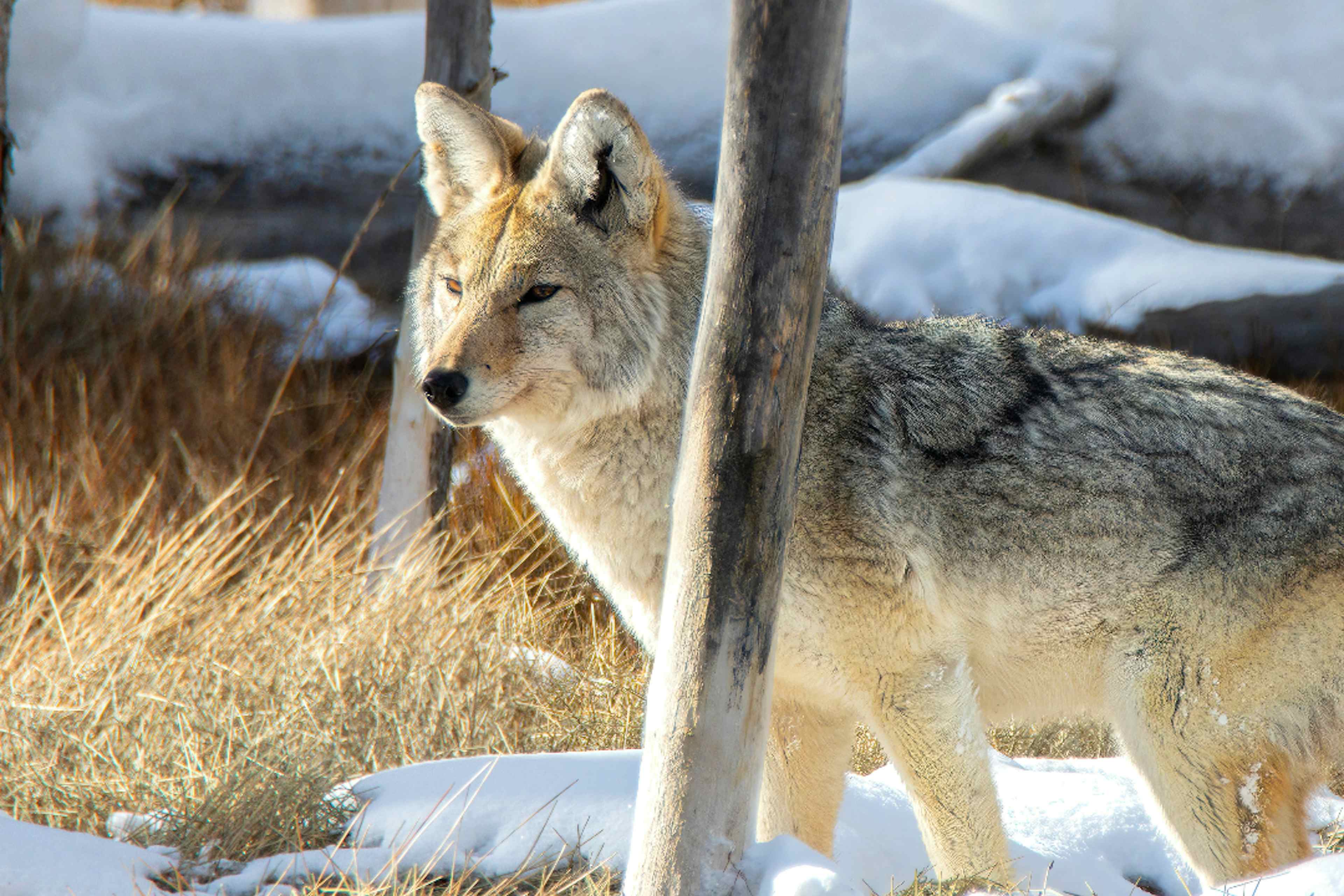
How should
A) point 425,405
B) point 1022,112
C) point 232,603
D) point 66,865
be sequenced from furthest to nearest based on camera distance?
point 1022,112
point 425,405
point 232,603
point 66,865

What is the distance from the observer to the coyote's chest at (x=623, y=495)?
3.06 m

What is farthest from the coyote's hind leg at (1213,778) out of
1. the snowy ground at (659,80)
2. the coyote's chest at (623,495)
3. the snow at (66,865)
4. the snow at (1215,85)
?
the snow at (1215,85)

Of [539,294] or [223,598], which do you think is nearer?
[539,294]

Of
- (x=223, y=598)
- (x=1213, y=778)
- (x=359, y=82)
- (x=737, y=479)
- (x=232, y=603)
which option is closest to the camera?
(x=737, y=479)

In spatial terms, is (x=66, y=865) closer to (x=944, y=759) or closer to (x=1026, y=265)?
(x=944, y=759)

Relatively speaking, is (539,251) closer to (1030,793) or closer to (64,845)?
(64,845)

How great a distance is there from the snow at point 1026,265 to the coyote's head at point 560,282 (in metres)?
5.02

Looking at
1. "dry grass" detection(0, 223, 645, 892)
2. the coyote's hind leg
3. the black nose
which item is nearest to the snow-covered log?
"dry grass" detection(0, 223, 645, 892)

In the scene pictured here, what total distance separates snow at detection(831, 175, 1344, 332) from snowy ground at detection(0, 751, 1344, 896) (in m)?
4.19

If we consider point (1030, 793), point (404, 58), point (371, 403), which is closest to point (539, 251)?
point (1030, 793)

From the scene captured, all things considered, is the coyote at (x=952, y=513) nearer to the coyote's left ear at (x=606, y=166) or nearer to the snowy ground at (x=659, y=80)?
the coyote's left ear at (x=606, y=166)

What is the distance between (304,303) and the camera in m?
8.09

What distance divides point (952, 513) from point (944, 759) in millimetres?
639

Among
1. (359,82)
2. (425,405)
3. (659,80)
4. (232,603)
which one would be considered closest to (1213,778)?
(232,603)
